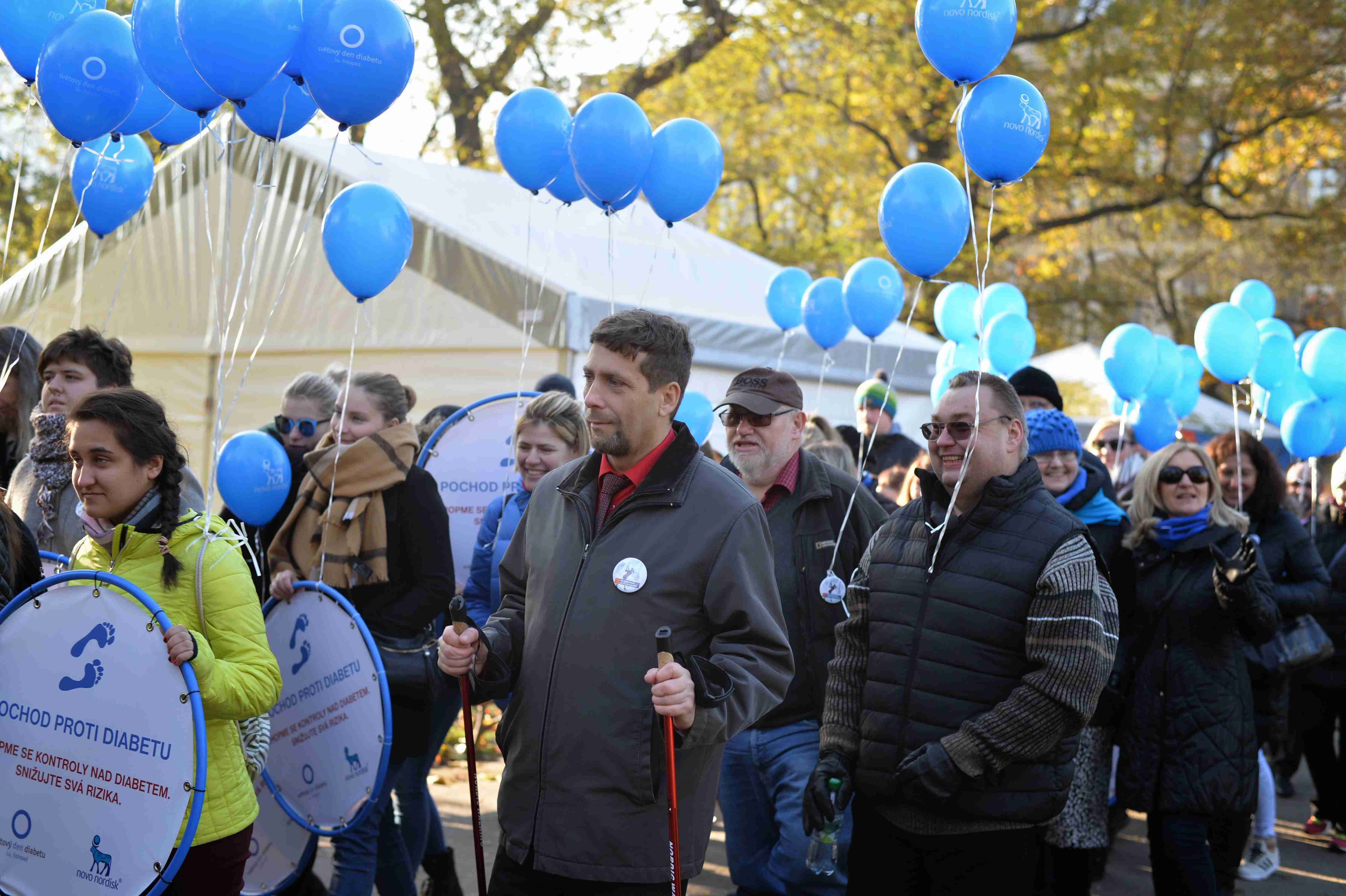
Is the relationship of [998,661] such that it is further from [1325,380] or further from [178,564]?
[1325,380]

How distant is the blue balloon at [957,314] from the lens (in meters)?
7.91

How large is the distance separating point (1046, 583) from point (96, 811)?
2471 millimetres

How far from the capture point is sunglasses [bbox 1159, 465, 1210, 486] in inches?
182

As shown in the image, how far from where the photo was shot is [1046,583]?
322cm

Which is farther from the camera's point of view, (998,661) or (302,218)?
(302,218)

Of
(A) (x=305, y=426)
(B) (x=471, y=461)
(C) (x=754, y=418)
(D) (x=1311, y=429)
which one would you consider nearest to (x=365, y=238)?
(A) (x=305, y=426)

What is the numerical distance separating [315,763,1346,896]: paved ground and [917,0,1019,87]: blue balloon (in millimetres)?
3249

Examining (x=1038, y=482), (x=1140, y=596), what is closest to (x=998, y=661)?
(x=1038, y=482)

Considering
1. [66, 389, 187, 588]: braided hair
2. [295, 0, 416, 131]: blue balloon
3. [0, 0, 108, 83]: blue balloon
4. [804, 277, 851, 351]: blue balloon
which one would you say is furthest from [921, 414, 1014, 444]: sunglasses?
[804, 277, 851, 351]: blue balloon

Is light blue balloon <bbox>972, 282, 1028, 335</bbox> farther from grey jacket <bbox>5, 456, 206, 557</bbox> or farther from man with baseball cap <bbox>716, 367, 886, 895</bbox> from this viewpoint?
grey jacket <bbox>5, 456, 206, 557</bbox>

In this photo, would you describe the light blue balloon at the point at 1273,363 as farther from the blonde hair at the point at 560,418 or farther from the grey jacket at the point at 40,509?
the grey jacket at the point at 40,509

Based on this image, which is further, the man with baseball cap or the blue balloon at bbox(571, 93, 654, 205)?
the blue balloon at bbox(571, 93, 654, 205)

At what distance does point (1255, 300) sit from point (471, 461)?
6072 millimetres

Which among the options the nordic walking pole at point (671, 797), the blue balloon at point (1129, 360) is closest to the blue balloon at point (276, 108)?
the nordic walking pole at point (671, 797)
